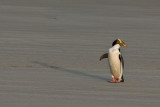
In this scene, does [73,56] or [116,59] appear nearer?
[116,59]

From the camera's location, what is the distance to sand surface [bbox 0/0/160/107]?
8242 mm

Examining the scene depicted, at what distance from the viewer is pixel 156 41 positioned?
647 inches

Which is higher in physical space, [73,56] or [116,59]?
[73,56]

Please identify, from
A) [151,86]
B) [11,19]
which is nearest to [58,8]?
[11,19]

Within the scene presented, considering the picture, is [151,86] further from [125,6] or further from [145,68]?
[125,6]

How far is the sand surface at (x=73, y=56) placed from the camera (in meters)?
8.24

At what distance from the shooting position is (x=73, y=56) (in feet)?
42.4

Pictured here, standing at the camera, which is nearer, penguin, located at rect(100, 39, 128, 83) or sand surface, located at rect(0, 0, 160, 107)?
sand surface, located at rect(0, 0, 160, 107)

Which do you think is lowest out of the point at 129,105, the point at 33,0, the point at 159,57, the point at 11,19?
the point at 129,105

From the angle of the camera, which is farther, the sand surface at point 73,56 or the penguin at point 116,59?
the penguin at point 116,59

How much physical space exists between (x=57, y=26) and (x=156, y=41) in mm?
4134

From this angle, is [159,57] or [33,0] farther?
[33,0]

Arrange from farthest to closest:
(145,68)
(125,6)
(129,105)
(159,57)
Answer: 1. (125,6)
2. (159,57)
3. (145,68)
4. (129,105)

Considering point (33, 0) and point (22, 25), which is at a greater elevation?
point (33, 0)
